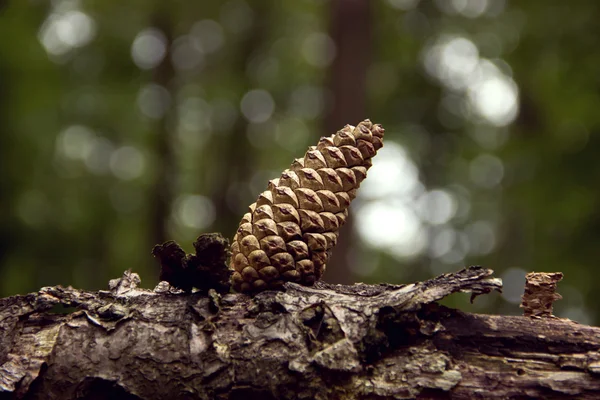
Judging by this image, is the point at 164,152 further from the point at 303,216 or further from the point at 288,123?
the point at 303,216

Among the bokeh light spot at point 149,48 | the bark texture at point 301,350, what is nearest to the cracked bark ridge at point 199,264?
the bark texture at point 301,350

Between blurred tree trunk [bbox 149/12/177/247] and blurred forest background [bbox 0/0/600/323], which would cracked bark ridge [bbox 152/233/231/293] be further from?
blurred tree trunk [bbox 149/12/177/247]

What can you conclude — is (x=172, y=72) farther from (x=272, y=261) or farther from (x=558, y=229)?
(x=272, y=261)

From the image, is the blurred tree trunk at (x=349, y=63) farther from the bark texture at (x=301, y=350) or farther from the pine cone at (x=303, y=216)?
the bark texture at (x=301, y=350)

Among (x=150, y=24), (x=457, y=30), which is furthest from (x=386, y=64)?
(x=150, y=24)

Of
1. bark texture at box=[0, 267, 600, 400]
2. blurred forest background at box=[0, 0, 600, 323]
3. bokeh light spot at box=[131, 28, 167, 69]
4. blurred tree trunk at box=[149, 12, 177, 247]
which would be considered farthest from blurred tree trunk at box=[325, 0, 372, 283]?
bokeh light spot at box=[131, 28, 167, 69]

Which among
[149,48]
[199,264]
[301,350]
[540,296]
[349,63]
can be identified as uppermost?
[149,48]

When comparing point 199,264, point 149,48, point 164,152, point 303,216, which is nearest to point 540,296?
point 303,216
